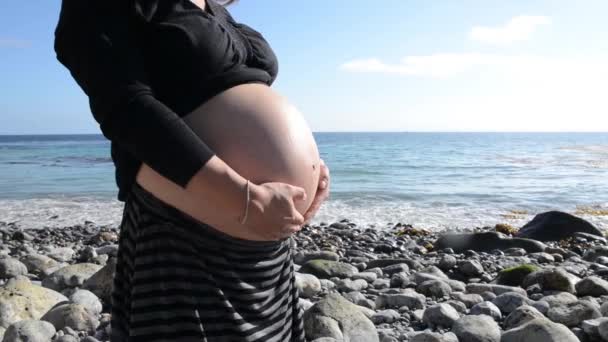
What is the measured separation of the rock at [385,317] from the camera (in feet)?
11.7

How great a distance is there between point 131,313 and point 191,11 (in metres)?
0.71

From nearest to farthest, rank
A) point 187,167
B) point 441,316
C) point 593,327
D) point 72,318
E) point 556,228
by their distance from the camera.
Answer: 1. point 187,167
2. point 593,327
3. point 72,318
4. point 441,316
5. point 556,228

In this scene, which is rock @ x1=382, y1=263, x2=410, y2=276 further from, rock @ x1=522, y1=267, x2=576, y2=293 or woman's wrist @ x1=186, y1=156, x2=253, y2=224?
woman's wrist @ x1=186, y1=156, x2=253, y2=224

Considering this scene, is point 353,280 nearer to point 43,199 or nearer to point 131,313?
point 131,313

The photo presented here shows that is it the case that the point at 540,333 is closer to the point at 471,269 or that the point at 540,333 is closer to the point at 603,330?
the point at 603,330

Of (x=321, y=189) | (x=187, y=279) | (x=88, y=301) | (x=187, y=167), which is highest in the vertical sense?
(x=187, y=167)

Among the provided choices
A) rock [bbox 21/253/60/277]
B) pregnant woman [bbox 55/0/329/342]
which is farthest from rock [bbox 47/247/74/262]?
pregnant woman [bbox 55/0/329/342]

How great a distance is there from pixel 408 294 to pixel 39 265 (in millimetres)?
3248

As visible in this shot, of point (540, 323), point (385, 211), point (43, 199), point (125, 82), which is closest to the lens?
point (125, 82)

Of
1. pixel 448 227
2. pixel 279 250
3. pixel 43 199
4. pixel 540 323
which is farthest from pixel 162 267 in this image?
pixel 43 199

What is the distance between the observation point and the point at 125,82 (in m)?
1.23

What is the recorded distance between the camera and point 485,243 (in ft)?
22.6

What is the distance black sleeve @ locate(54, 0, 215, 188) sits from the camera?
3.96 ft

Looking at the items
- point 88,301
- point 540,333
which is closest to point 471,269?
point 540,333
